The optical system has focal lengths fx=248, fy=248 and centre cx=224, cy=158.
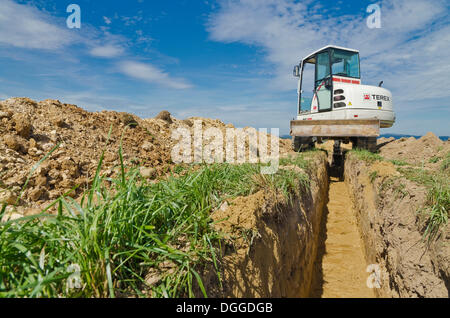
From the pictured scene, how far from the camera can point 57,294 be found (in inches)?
47.5

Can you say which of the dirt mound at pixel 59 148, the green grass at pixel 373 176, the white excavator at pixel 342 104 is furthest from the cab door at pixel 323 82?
the dirt mound at pixel 59 148

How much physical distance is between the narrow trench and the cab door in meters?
3.98

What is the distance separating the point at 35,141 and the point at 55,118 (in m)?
1.12

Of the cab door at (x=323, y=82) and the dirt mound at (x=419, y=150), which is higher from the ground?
the cab door at (x=323, y=82)

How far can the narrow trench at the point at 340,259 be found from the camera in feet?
10.9

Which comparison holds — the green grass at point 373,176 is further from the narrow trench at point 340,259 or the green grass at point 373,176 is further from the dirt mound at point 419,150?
the dirt mound at point 419,150

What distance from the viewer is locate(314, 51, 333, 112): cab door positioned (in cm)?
859

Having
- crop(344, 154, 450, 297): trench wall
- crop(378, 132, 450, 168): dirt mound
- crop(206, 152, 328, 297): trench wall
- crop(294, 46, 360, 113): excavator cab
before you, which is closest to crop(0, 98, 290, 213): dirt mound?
crop(206, 152, 328, 297): trench wall

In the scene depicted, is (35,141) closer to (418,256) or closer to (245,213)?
(245,213)

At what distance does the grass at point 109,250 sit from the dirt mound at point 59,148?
5.02ft

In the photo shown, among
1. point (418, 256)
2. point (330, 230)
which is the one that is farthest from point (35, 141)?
point (418, 256)

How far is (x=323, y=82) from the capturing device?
8.83m

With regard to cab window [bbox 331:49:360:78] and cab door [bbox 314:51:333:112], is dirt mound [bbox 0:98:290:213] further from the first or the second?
cab window [bbox 331:49:360:78]

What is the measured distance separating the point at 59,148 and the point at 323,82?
831 centimetres
